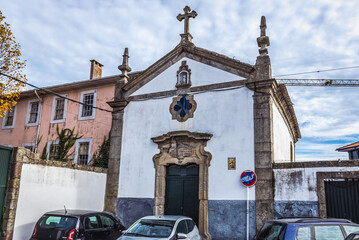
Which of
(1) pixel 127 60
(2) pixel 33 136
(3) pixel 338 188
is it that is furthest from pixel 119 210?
(2) pixel 33 136

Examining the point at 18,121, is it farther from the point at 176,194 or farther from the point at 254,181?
the point at 254,181

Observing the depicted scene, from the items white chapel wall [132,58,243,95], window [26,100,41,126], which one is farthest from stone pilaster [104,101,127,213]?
window [26,100,41,126]

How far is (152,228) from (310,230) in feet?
12.7

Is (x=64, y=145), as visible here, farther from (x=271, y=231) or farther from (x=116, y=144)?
(x=271, y=231)

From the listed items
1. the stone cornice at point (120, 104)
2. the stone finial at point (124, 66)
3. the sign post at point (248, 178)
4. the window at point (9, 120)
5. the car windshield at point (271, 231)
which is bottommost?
the car windshield at point (271, 231)

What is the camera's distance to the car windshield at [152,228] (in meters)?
8.07

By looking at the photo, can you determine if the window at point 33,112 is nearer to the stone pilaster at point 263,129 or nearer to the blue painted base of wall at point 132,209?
the blue painted base of wall at point 132,209

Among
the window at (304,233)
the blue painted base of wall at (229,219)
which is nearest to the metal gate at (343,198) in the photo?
the blue painted base of wall at (229,219)

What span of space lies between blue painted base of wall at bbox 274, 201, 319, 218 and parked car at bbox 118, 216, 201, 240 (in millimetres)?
3355

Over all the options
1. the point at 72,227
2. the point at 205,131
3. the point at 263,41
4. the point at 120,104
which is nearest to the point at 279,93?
the point at 263,41

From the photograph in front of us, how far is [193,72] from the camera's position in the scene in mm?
13789

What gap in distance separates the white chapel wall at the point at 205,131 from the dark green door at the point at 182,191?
69 centimetres

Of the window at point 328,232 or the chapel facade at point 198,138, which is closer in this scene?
the window at point 328,232

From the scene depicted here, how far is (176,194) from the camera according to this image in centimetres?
1296
